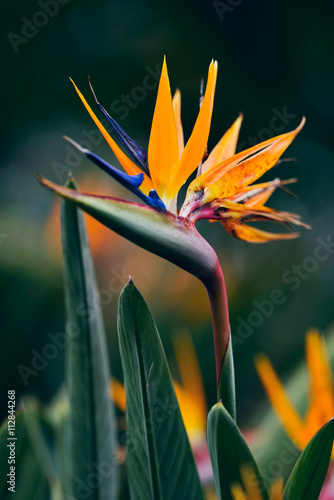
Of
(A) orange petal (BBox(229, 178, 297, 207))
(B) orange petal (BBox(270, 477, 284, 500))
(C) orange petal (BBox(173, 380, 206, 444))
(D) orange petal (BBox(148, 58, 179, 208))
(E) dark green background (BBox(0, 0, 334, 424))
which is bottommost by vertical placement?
(C) orange petal (BBox(173, 380, 206, 444))

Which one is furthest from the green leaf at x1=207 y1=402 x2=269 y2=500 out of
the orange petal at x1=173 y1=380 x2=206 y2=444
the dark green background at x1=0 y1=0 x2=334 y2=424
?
the dark green background at x1=0 y1=0 x2=334 y2=424

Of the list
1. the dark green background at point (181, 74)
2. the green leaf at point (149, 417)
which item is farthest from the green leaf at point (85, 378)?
the dark green background at point (181, 74)

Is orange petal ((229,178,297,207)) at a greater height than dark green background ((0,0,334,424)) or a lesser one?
lesser

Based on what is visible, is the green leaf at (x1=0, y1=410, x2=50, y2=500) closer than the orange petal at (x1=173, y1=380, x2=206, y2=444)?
Yes

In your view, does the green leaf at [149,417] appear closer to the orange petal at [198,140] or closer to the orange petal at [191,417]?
the orange petal at [198,140]

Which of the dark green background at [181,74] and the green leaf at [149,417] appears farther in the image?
the dark green background at [181,74]

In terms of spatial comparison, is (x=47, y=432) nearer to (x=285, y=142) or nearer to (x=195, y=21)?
(x=285, y=142)

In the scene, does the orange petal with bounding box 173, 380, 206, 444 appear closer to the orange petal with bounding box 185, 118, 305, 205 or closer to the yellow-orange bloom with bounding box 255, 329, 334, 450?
the yellow-orange bloom with bounding box 255, 329, 334, 450
